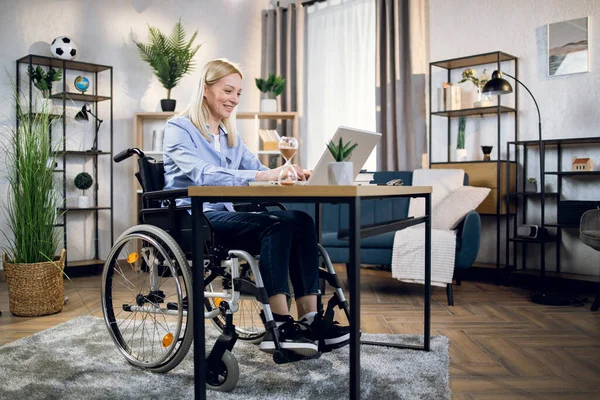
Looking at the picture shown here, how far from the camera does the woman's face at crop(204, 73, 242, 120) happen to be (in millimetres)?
2164

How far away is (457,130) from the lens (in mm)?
4570

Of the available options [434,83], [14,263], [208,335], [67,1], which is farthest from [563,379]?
[67,1]

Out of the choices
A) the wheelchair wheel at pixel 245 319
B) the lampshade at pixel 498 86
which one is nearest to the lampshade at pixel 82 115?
the wheelchair wheel at pixel 245 319

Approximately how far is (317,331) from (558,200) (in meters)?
2.75

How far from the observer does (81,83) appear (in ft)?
15.4

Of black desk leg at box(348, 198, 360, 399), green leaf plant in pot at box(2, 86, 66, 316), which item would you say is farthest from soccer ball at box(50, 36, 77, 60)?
black desk leg at box(348, 198, 360, 399)

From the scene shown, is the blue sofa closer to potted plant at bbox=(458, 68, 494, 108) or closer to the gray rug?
potted plant at bbox=(458, 68, 494, 108)

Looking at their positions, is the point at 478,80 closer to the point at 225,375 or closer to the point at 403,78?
the point at 403,78

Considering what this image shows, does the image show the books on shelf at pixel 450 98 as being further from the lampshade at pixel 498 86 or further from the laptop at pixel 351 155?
the laptop at pixel 351 155

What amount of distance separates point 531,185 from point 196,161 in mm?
2869

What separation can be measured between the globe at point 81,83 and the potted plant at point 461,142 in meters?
3.04

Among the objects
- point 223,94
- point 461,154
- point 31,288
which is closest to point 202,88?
point 223,94

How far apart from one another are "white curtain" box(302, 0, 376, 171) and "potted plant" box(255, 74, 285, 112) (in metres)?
0.48

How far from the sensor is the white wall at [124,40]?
4.59 metres
